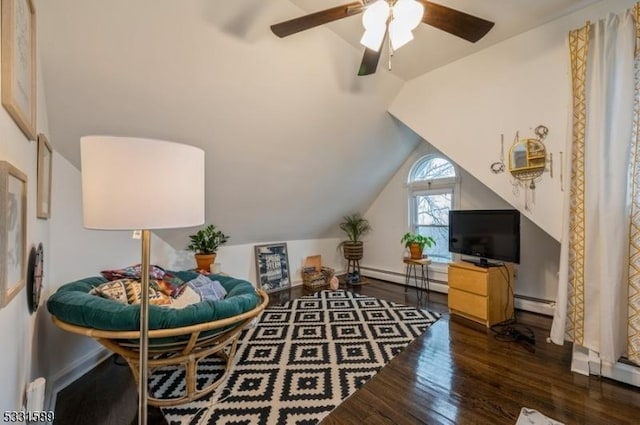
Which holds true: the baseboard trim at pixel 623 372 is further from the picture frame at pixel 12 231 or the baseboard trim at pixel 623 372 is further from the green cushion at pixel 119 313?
the picture frame at pixel 12 231

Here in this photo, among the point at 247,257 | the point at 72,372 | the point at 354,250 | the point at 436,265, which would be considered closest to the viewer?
the point at 72,372

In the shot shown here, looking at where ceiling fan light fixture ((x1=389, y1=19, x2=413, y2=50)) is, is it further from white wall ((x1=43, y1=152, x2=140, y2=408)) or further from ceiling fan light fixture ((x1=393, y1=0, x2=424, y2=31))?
white wall ((x1=43, y1=152, x2=140, y2=408))

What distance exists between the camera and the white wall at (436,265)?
3.14 meters

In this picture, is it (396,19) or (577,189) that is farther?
(577,189)

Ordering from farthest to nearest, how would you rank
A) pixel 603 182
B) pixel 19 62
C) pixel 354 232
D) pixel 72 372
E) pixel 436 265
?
1. pixel 354 232
2. pixel 436 265
3. pixel 72 372
4. pixel 603 182
5. pixel 19 62

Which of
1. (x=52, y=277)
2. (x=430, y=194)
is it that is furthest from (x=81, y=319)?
(x=430, y=194)

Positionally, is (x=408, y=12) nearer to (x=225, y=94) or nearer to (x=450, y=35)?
(x=450, y=35)

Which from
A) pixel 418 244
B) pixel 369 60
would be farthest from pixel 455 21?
pixel 418 244

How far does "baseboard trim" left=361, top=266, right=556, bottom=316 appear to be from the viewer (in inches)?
123

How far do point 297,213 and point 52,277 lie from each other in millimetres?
2656

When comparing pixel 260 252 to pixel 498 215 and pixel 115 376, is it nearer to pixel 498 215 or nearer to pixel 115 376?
pixel 115 376

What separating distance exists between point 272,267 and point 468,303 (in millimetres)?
2676

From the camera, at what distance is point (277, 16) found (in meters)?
1.96

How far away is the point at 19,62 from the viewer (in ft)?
3.44
